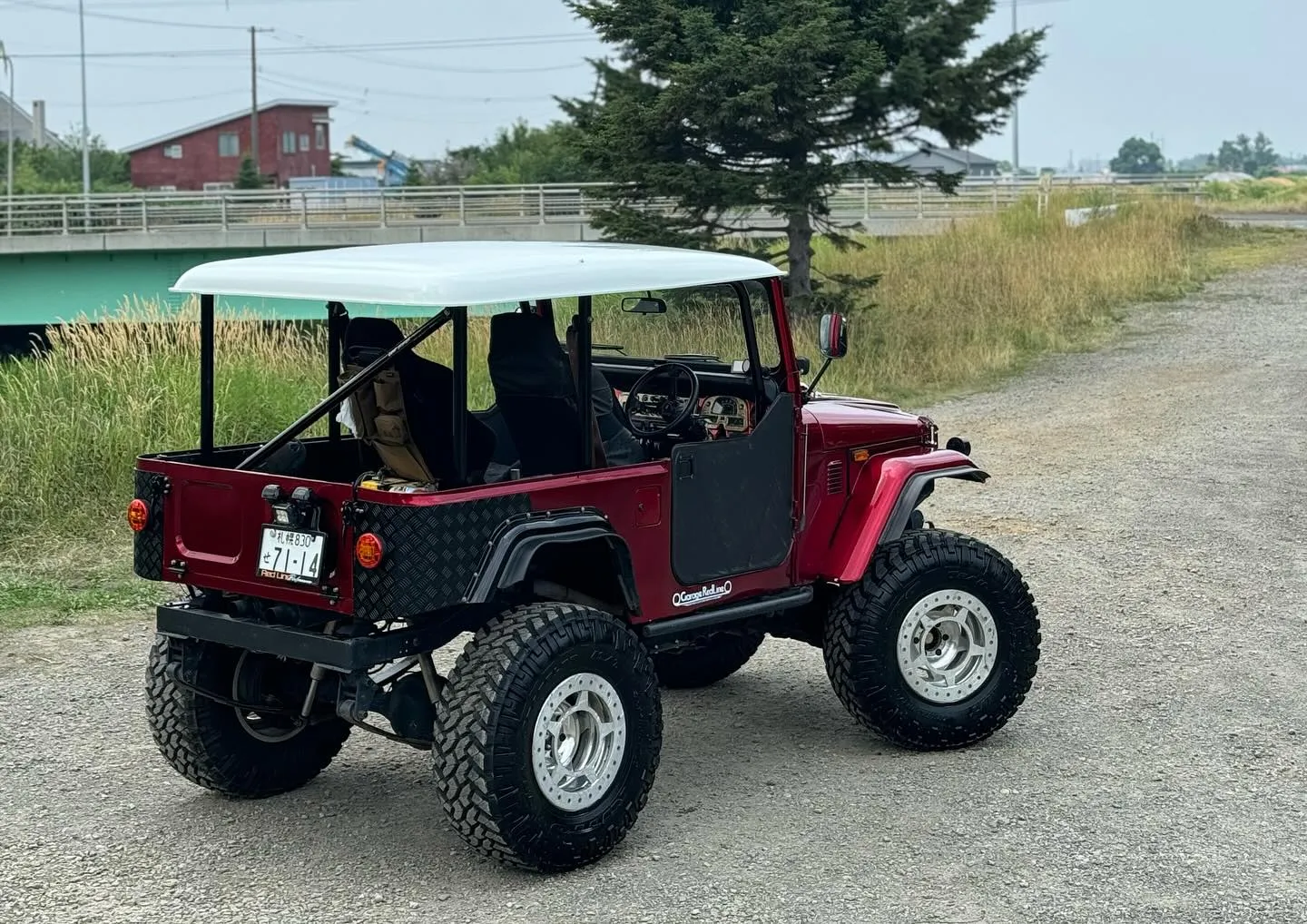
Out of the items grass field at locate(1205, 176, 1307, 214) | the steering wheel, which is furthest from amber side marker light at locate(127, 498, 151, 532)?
grass field at locate(1205, 176, 1307, 214)


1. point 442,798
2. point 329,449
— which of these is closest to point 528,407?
point 329,449

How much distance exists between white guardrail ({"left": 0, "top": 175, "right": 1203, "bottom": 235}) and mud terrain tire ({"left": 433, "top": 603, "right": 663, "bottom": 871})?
102 feet

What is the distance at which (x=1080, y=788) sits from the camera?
608cm

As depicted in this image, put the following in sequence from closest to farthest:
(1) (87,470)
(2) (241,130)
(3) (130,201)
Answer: (1) (87,470)
(3) (130,201)
(2) (241,130)

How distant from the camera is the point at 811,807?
591 centimetres

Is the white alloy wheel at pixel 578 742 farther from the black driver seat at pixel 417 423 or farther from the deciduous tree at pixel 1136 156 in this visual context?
the deciduous tree at pixel 1136 156

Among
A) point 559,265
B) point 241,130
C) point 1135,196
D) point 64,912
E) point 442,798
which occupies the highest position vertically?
point 241,130

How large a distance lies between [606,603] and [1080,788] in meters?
1.93

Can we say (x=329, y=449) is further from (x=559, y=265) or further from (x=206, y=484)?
(x=559, y=265)

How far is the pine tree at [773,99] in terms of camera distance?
18.0 m

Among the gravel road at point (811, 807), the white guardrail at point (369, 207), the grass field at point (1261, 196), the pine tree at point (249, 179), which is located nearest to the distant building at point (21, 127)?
the pine tree at point (249, 179)

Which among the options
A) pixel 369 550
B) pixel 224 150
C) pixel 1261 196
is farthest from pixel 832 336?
pixel 224 150

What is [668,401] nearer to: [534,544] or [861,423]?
[861,423]

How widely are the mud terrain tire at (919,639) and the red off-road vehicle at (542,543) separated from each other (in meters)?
0.01
